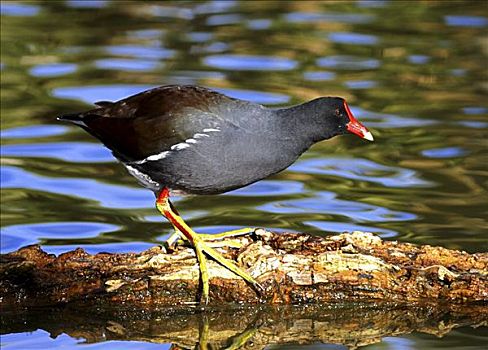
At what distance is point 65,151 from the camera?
Answer: 11234 mm

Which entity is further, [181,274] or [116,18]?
[116,18]

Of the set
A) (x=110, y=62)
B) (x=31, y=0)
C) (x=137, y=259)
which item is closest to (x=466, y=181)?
(x=137, y=259)

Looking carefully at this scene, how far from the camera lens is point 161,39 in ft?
50.9

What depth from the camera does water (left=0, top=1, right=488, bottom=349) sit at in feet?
30.5

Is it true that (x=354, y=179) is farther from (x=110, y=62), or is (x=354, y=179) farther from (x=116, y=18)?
(x=116, y=18)

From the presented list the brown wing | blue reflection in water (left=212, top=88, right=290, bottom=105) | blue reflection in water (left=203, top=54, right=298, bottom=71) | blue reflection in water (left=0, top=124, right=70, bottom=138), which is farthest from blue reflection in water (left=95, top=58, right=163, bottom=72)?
the brown wing

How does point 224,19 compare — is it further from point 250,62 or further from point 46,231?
point 46,231

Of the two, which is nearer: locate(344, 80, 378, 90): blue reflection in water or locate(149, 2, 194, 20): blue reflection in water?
locate(344, 80, 378, 90): blue reflection in water

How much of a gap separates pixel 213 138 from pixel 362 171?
3928 mm

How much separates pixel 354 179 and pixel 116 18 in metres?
7.24

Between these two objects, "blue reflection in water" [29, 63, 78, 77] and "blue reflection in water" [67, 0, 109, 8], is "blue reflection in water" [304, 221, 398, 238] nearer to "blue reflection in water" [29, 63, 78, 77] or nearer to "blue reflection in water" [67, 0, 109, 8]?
"blue reflection in water" [29, 63, 78, 77]

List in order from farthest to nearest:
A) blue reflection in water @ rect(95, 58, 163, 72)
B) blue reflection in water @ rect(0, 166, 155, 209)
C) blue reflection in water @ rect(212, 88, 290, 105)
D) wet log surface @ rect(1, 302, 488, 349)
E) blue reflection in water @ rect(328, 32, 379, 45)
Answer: blue reflection in water @ rect(328, 32, 379, 45), blue reflection in water @ rect(95, 58, 163, 72), blue reflection in water @ rect(212, 88, 290, 105), blue reflection in water @ rect(0, 166, 155, 209), wet log surface @ rect(1, 302, 488, 349)

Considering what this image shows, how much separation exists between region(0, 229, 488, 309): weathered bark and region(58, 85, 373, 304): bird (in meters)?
0.19

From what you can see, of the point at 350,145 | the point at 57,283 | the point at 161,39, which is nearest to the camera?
the point at 57,283
